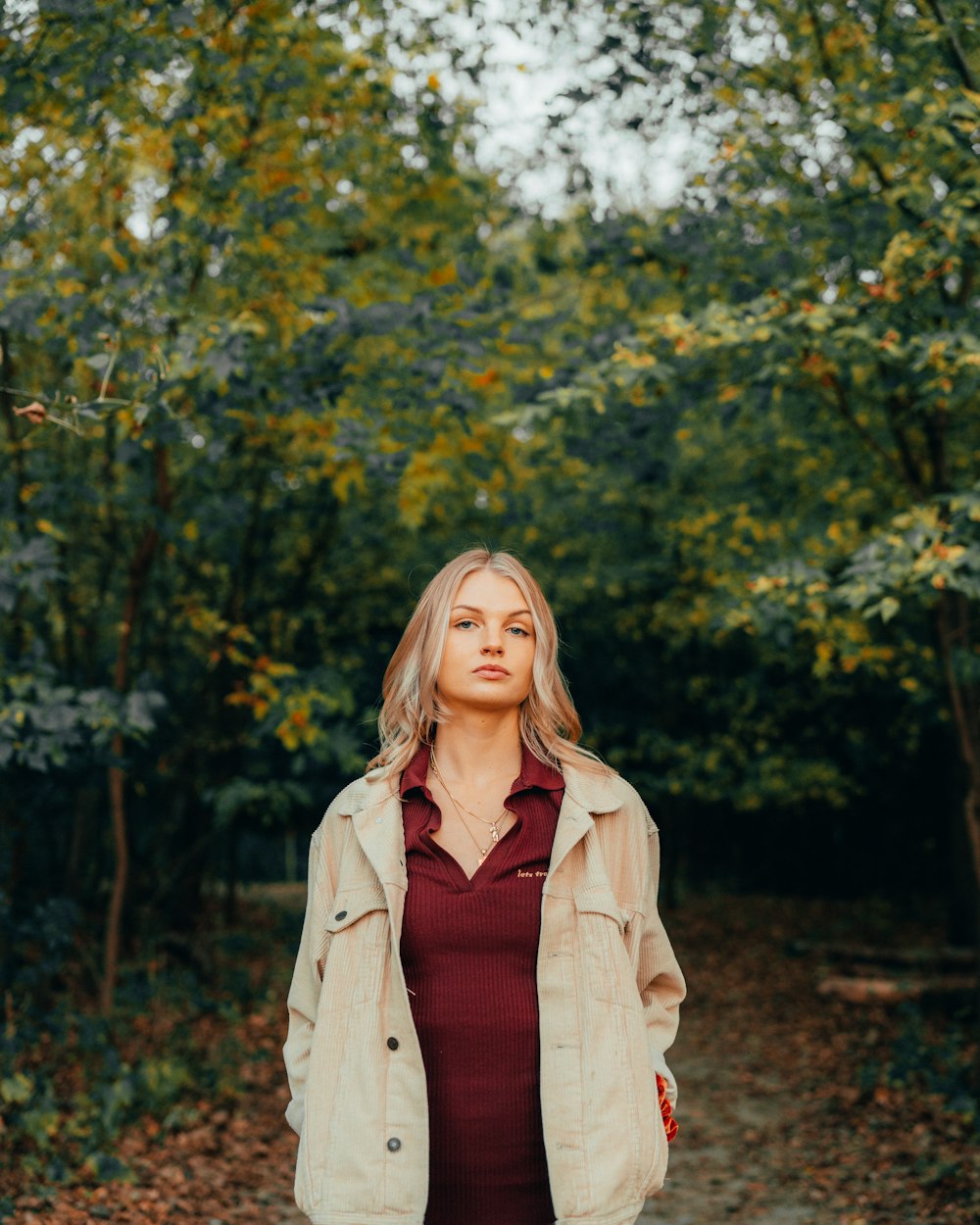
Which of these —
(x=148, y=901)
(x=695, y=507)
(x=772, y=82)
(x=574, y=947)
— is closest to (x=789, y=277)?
(x=772, y=82)

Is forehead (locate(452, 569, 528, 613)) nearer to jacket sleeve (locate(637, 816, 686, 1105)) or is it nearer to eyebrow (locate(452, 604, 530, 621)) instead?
eyebrow (locate(452, 604, 530, 621))

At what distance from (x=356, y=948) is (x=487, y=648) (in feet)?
2.01

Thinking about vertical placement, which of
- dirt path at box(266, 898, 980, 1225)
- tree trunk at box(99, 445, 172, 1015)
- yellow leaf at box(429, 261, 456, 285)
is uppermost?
yellow leaf at box(429, 261, 456, 285)

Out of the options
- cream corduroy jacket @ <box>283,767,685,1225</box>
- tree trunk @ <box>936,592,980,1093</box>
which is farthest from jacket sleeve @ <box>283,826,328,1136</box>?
tree trunk @ <box>936,592,980,1093</box>

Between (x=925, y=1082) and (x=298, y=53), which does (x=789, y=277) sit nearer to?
(x=298, y=53)

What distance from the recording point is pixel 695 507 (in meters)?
9.99

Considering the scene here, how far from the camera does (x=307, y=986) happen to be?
7.36ft

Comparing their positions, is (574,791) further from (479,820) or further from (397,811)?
(397,811)

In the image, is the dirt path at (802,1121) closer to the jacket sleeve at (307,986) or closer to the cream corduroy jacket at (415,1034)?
the jacket sleeve at (307,986)

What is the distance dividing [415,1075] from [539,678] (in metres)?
0.79

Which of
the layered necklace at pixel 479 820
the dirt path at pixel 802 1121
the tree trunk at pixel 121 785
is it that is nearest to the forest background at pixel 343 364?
the tree trunk at pixel 121 785

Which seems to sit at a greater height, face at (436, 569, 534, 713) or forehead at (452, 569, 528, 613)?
forehead at (452, 569, 528, 613)

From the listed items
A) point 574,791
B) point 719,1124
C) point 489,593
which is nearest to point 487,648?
point 489,593

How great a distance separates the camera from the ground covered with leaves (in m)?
4.79
